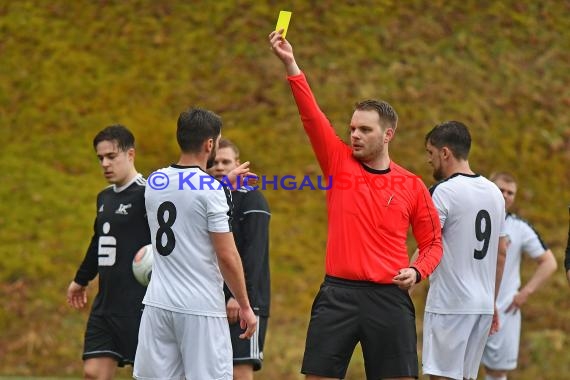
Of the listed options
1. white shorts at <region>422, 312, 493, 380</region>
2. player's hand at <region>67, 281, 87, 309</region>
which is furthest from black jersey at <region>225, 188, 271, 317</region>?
white shorts at <region>422, 312, 493, 380</region>

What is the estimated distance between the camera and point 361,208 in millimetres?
6102

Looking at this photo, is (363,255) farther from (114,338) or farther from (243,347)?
(114,338)

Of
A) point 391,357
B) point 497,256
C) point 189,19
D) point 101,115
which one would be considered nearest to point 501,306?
point 497,256

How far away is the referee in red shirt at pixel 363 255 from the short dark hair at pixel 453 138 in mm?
892

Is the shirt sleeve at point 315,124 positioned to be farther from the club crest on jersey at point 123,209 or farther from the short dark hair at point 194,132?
the club crest on jersey at point 123,209

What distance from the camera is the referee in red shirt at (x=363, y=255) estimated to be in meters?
6.04

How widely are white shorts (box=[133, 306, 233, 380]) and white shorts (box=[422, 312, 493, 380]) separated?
5.39 feet

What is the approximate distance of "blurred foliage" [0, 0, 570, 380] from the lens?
12672 mm

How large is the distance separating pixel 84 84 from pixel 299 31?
340cm

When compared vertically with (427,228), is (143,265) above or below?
below

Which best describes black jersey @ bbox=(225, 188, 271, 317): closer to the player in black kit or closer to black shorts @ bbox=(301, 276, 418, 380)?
the player in black kit

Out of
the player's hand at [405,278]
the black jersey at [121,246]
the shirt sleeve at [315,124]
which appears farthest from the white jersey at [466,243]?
the black jersey at [121,246]

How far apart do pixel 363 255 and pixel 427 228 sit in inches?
20.7

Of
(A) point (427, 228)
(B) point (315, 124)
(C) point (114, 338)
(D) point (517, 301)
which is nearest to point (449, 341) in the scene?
(A) point (427, 228)
